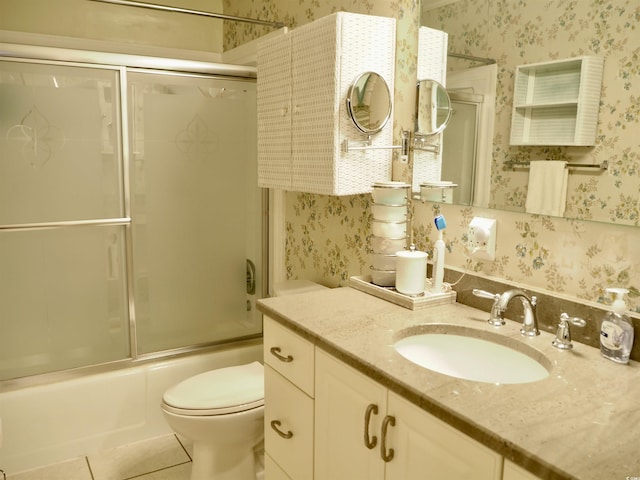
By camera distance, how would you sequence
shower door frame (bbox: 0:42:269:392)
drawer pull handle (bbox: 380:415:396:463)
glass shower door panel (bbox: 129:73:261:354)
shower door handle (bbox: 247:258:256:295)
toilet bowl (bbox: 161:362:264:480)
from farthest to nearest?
shower door handle (bbox: 247:258:256:295) → glass shower door panel (bbox: 129:73:261:354) → shower door frame (bbox: 0:42:269:392) → toilet bowl (bbox: 161:362:264:480) → drawer pull handle (bbox: 380:415:396:463)

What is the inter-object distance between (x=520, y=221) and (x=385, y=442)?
701mm

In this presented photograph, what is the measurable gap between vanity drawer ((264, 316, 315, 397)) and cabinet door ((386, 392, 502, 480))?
32cm

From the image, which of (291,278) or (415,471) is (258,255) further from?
(415,471)

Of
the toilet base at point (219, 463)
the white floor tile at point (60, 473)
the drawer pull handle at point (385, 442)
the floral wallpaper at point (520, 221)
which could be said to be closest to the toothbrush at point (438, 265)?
the floral wallpaper at point (520, 221)

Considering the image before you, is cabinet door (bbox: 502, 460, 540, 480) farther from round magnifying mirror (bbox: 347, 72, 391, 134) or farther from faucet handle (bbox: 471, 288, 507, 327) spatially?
round magnifying mirror (bbox: 347, 72, 391, 134)

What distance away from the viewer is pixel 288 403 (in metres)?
1.49

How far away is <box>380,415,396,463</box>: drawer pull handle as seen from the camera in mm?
1103

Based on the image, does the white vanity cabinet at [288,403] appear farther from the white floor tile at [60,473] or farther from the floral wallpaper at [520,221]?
the white floor tile at [60,473]

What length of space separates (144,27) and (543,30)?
2377 mm

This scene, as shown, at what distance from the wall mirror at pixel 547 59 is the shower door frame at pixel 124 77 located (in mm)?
1201

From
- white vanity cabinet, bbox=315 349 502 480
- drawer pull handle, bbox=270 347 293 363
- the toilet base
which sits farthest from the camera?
the toilet base

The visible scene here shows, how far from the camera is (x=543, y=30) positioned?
1342 mm

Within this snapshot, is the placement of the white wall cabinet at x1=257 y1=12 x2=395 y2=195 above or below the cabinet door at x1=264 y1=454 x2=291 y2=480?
above

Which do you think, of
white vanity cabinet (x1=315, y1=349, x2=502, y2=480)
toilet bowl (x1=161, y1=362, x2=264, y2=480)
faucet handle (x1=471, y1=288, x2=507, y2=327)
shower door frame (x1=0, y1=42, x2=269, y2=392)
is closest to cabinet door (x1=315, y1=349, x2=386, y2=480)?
white vanity cabinet (x1=315, y1=349, x2=502, y2=480)
